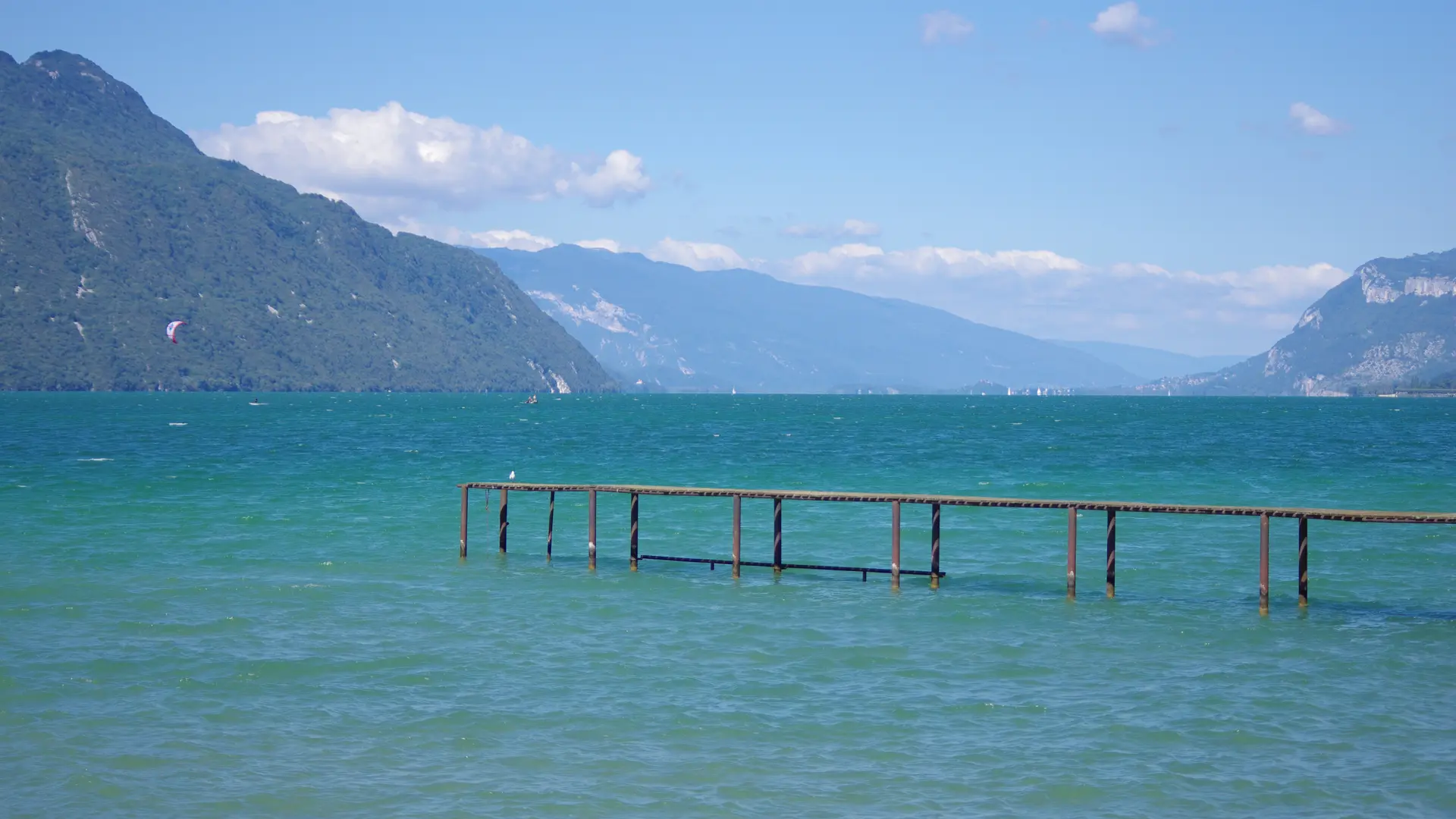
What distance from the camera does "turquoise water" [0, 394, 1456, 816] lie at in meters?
19.0

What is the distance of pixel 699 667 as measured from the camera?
26234 millimetres

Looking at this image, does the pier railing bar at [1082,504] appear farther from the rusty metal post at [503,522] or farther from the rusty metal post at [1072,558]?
the rusty metal post at [503,522]

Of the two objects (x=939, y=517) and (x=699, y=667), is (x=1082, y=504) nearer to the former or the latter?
(x=939, y=517)

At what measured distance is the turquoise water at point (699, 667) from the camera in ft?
62.3

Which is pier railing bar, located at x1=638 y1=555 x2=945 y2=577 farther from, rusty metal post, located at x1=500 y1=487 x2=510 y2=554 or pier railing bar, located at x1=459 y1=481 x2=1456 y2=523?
rusty metal post, located at x1=500 y1=487 x2=510 y2=554

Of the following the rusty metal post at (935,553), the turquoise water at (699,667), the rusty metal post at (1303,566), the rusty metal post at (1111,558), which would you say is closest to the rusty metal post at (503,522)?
the turquoise water at (699,667)

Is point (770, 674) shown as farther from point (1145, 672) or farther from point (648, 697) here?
point (1145, 672)

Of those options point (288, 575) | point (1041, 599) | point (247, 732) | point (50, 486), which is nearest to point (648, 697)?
point (247, 732)

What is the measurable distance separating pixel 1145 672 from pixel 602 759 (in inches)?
459

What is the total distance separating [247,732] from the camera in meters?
21.4

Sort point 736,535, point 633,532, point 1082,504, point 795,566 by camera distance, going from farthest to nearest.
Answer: point 633,532
point 795,566
point 736,535
point 1082,504

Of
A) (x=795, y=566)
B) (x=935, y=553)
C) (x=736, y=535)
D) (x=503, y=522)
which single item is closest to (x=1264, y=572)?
(x=935, y=553)

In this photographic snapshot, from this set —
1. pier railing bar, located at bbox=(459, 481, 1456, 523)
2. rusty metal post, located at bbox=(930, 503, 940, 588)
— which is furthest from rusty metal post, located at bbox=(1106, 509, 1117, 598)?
rusty metal post, located at bbox=(930, 503, 940, 588)

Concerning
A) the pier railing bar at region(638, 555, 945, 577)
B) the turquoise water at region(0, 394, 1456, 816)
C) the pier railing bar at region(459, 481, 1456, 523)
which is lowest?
the turquoise water at region(0, 394, 1456, 816)
